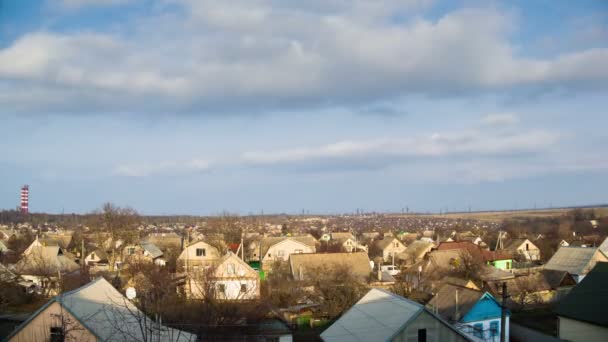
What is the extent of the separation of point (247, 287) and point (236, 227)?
28829 millimetres

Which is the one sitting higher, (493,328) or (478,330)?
(478,330)

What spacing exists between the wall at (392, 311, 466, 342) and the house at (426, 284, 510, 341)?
5817 millimetres

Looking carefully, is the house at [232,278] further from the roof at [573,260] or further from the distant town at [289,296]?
the roof at [573,260]

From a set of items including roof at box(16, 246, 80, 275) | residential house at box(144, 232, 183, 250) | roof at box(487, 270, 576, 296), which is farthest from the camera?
residential house at box(144, 232, 183, 250)

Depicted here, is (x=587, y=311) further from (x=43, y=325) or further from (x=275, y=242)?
(x=275, y=242)

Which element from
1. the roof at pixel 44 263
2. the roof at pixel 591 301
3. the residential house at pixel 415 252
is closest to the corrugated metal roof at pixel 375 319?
the roof at pixel 591 301

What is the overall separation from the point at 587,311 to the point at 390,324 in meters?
11.4

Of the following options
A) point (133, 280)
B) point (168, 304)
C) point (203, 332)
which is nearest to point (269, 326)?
point (203, 332)

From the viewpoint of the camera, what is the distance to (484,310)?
1977 centimetres

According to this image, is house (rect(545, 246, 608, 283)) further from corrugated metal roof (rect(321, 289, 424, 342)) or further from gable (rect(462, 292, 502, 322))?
corrugated metal roof (rect(321, 289, 424, 342))

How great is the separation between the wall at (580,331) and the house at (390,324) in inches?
364

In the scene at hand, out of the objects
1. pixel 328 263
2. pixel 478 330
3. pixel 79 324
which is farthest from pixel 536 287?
pixel 79 324

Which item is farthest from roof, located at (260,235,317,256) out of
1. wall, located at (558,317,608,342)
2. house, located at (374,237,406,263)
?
wall, located at (558,317,608,342)

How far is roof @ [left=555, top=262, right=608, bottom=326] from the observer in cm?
1910
